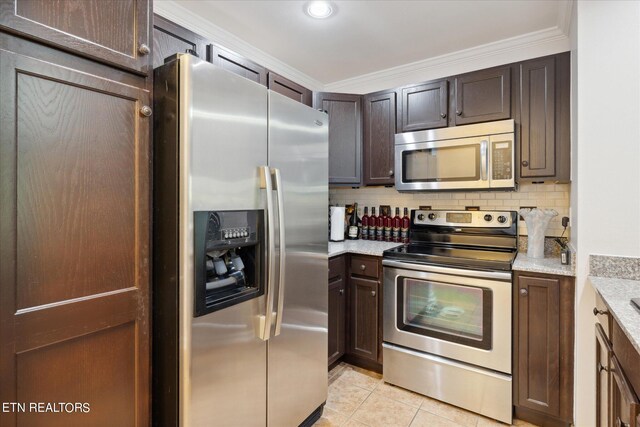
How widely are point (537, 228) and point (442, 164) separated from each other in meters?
0.76

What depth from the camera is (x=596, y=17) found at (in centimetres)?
169

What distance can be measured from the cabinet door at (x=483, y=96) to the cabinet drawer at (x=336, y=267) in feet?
4.34

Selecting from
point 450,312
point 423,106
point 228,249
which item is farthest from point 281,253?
point 423,106

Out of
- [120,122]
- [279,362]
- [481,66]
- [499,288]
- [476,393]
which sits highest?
[481,66]

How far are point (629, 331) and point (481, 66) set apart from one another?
7.60 ft

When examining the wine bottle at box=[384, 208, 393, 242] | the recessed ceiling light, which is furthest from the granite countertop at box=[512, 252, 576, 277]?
the recessed ceiling light

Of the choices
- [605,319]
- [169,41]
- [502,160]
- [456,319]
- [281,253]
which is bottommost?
[456,319]

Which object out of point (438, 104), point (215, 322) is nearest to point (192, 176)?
point (215, 322)

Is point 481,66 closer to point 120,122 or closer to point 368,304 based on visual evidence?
point 368,304

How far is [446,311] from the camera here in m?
2.16

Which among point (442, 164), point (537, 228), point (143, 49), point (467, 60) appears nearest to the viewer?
point (143, 49)

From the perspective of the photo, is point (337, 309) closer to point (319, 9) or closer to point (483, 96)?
point (483, 96)

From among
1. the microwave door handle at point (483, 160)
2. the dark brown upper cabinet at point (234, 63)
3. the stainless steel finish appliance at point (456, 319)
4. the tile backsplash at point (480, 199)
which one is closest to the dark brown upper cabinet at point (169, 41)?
the dark brown upper cabinet at point (234, 63)

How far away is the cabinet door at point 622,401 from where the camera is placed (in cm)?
94
